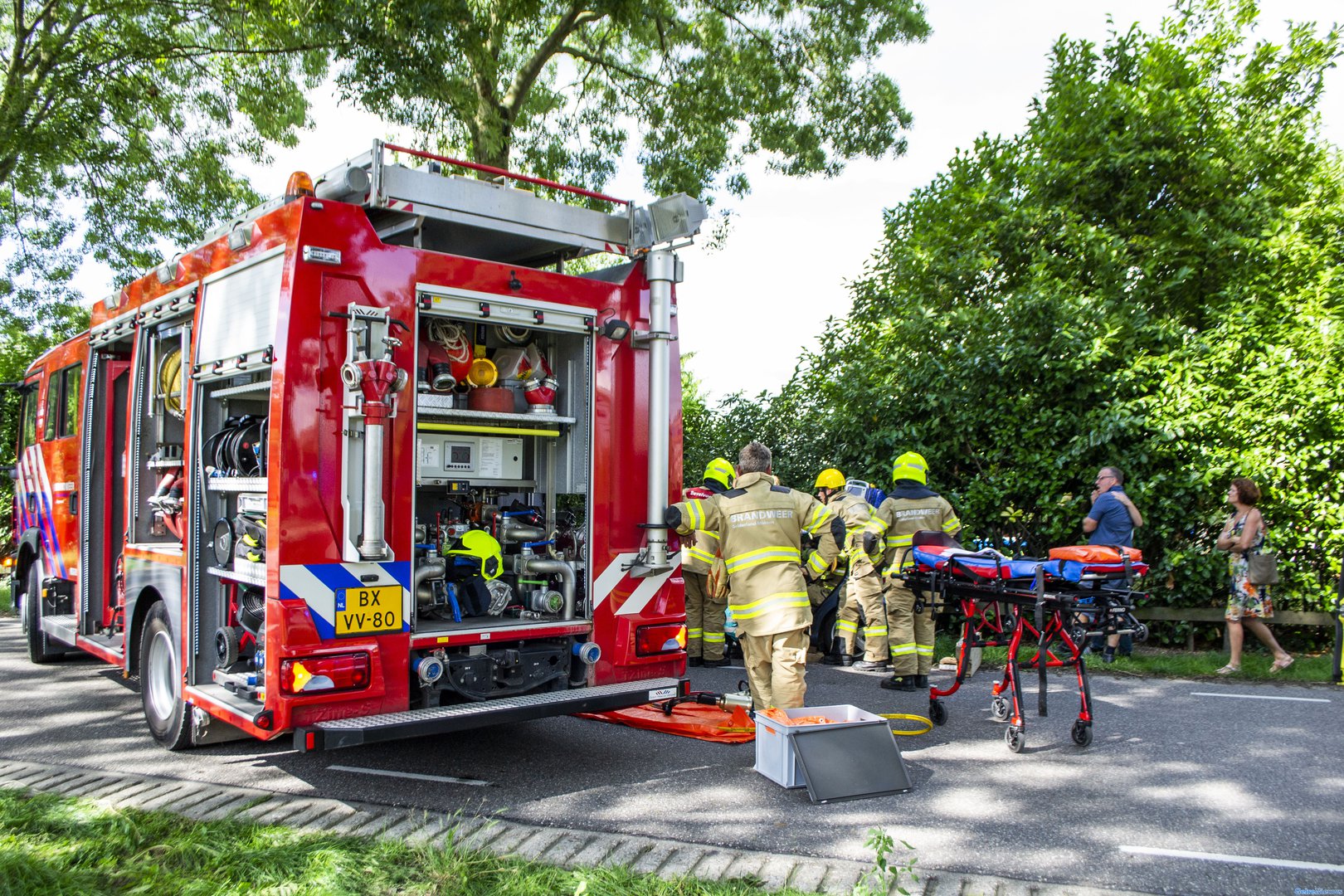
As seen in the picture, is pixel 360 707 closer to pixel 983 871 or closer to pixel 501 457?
pixel 501 457

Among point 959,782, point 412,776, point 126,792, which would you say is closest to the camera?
point 126,792

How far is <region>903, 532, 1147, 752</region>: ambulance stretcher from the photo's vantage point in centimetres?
548

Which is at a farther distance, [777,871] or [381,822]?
[381,822]

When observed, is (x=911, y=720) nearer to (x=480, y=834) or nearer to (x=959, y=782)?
(x=959, y=782)

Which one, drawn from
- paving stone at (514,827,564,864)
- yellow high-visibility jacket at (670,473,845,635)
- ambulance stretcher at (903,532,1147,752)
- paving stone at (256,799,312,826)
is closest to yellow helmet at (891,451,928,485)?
ambulance stretcher at (903,532,1147,752)

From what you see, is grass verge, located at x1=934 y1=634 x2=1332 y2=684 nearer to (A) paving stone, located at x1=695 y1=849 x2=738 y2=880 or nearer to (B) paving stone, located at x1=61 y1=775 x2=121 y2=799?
(A) paving stone, located at x1=695 y1=849 x2=738 y2=880

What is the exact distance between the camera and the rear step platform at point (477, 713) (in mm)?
4406

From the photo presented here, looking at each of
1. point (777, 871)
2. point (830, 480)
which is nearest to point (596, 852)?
point (777, 871)

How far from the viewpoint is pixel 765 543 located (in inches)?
222

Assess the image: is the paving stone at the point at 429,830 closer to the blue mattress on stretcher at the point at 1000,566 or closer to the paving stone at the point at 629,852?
the paving stone at the point at 629,852

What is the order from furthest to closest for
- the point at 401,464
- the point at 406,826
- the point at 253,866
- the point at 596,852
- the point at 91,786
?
the point at 91,786, the point at 401,464, the point at 406,826, the point at 596,852, the point at 253,866

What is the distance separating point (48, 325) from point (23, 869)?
17191mm

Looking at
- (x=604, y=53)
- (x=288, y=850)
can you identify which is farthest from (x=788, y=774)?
(x=604, y=53)

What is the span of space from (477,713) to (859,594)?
423 centimetres
